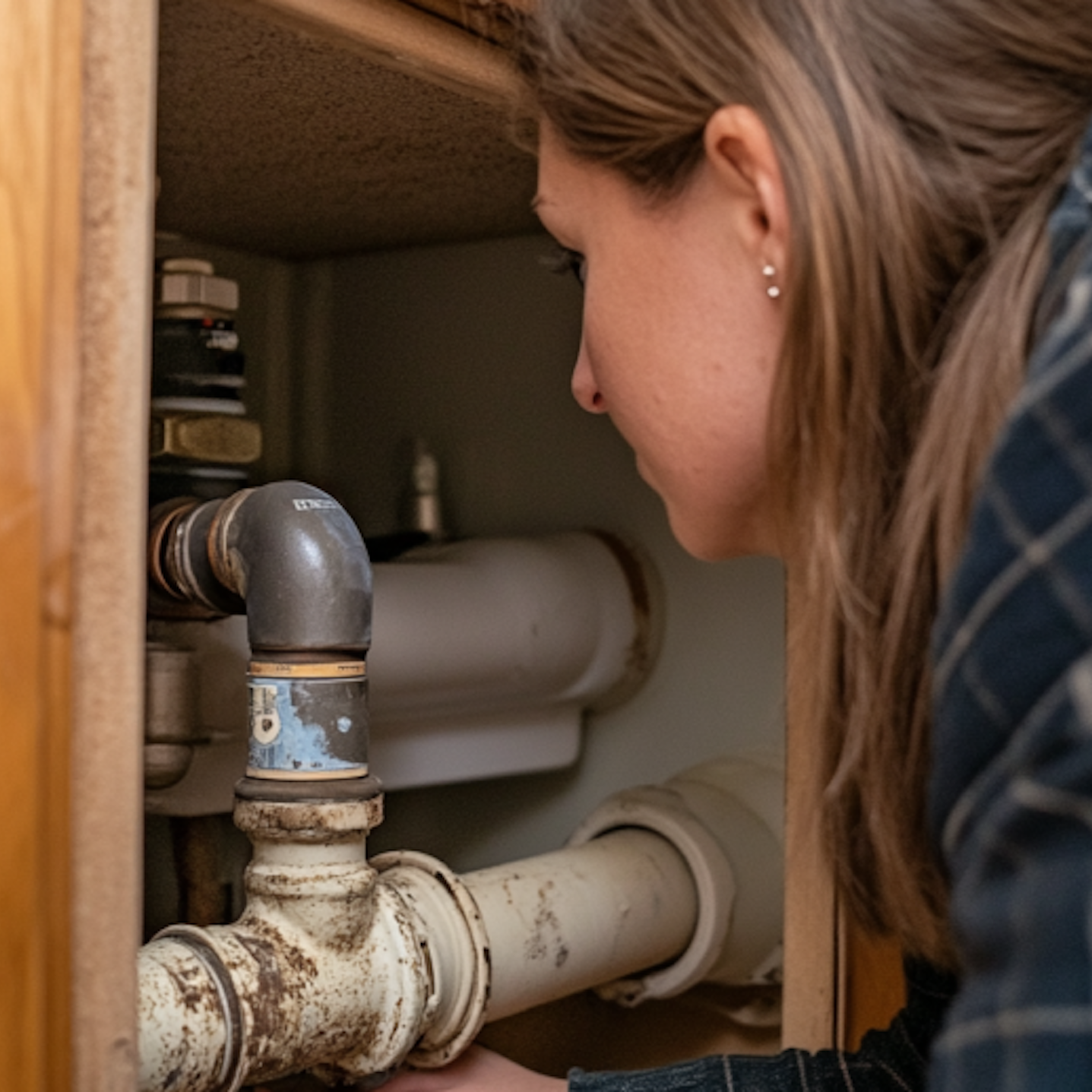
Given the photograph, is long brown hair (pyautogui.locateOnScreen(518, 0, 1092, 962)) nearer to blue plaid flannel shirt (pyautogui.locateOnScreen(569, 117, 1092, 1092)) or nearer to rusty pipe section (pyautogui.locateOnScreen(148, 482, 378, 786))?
blue plaid flannel shirt (pyautogui.locateOnScreen(569, 117, 1092, 1092))

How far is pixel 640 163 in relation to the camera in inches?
24.3

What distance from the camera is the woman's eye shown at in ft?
2.42

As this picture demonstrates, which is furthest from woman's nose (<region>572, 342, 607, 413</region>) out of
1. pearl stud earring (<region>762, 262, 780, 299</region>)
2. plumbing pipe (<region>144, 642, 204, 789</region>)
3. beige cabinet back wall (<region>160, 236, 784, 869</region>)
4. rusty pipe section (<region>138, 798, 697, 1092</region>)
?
beige cabinet back wall (<region>160, 236, 784, 869</region>)

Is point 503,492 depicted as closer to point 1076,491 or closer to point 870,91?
A: point 870,91

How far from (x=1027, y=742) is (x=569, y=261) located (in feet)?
1.57

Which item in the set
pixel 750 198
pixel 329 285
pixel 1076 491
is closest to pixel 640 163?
pixel 750 198

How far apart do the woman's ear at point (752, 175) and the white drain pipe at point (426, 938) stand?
0.38 metres

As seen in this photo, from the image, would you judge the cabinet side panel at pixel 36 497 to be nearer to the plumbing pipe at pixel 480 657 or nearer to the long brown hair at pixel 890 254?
the long brown hair at pixel 890 254

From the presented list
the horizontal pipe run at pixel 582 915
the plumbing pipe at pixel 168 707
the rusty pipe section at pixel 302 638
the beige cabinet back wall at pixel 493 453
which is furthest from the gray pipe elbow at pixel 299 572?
the beige cabinet back wall at pixel 493 453

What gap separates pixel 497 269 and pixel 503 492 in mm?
227

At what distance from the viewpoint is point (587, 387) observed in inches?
28.3

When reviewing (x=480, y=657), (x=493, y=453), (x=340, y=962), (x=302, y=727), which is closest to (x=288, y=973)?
(x=340, y=962)

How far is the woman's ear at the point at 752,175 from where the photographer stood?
1.76 ft

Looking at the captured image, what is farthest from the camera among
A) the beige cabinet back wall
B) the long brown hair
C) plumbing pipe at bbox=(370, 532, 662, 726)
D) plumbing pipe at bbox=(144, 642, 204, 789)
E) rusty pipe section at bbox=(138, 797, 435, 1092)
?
the beige cabinet back wall
